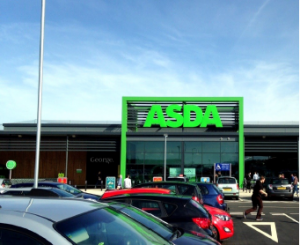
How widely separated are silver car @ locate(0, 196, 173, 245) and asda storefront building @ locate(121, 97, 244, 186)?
32.4m

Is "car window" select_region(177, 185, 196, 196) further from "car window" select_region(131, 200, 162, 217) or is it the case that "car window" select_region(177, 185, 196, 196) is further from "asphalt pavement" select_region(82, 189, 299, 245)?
"car window" select_region(131, 200, 162, 217)

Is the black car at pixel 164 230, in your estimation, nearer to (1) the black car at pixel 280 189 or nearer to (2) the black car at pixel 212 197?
(2) the black car at pixel 212 197

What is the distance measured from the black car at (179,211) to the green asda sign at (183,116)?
28.5 m

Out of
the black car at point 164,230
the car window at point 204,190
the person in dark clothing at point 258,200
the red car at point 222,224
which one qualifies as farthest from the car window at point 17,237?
→ the person in dark clothing at point 258,200

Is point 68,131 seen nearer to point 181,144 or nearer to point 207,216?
point 181,144

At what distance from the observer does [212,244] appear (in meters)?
4.66

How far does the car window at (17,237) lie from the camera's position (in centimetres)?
306

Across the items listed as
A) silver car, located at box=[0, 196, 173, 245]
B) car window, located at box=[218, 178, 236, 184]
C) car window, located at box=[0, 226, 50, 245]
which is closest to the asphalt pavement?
silver car, located at box=[0, 196, 173, 245]

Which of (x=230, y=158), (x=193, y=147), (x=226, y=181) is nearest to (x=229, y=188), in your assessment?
(x=226, y=181)

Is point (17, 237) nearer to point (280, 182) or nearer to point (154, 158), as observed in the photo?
point (280, 182)

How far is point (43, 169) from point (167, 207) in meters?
38.5

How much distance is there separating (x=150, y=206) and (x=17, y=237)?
16.4 feet

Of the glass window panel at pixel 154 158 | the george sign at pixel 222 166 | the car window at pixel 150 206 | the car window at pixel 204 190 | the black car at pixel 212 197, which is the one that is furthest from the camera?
the glass window panel at pixel 154 158

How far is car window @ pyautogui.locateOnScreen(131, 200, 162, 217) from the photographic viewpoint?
779 centimetres
